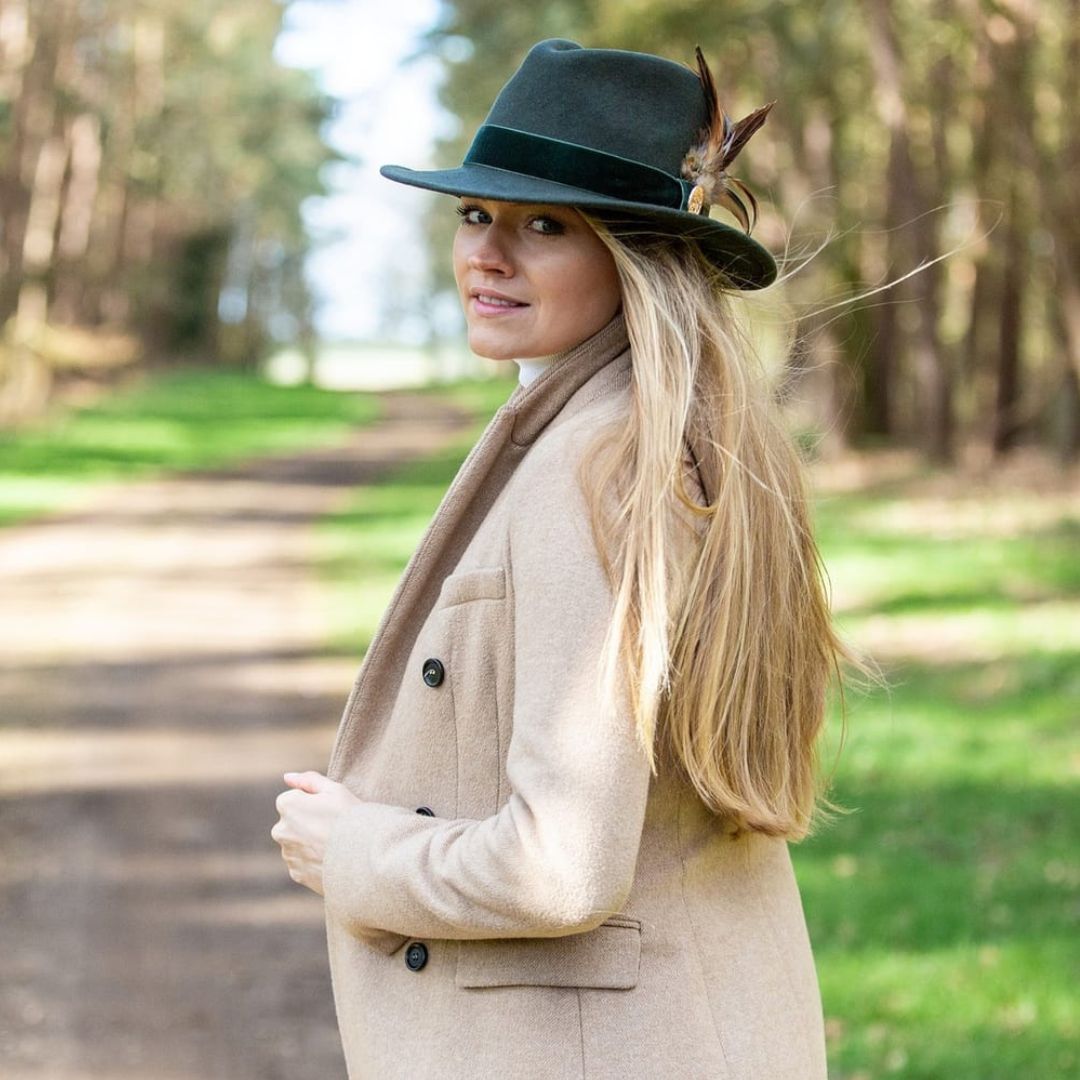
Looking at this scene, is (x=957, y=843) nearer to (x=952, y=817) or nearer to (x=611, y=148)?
(x=952, y=817)

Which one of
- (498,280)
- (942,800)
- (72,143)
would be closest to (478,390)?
(72,143)

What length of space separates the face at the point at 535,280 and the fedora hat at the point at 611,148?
6 cm

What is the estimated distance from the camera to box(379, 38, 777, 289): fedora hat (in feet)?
6.70

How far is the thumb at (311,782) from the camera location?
213cm

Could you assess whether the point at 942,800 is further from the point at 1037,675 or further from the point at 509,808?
the point at 509,808

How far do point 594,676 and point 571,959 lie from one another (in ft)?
1.13

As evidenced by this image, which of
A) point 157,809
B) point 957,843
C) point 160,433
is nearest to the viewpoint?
point 957,843

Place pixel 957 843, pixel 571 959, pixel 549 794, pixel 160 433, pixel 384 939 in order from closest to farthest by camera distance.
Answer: pixel 549 794
pixel 571 959
pixel 384 939
pixel 957 843
pixel 160 433

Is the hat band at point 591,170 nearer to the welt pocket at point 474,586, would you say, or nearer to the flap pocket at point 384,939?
the welt pocket at point 474,586

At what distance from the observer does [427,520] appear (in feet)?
57.9

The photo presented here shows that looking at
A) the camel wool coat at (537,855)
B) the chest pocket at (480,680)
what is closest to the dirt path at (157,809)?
the camel wool coat at (537,855)

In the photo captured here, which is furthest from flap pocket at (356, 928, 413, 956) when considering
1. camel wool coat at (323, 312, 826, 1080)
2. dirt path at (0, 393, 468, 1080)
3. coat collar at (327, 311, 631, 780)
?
dirt path at (0, 393, 468, 1080)

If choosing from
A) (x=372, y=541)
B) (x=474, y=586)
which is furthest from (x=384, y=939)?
(x=372, y=541)

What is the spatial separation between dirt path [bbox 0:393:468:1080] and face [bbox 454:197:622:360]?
3.22 meters
